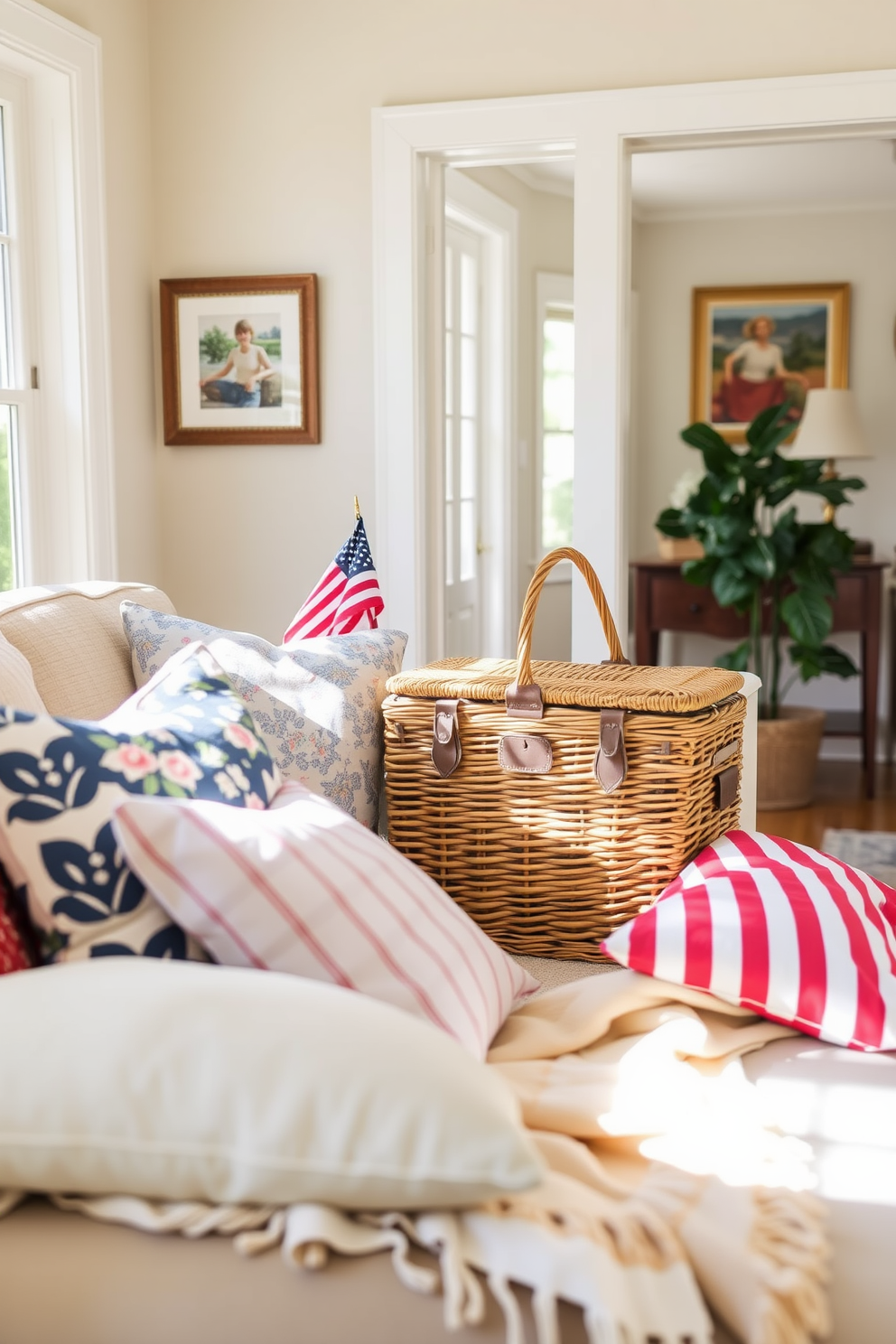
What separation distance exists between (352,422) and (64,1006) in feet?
8.39

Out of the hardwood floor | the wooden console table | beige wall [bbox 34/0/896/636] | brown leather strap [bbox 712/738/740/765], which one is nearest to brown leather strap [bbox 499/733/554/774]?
brown leather strap [bbox 712/738/740/765]

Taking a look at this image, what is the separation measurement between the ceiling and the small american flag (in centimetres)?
306

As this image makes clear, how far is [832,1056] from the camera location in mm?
1240

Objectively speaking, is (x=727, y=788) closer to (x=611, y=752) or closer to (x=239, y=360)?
(x=611, y=752)

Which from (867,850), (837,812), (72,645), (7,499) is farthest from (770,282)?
(72,645)

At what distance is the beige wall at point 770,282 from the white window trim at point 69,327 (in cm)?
350

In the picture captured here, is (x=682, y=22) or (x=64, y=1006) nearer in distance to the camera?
(x=64, y=1006)

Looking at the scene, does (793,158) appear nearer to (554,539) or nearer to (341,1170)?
(554,539)

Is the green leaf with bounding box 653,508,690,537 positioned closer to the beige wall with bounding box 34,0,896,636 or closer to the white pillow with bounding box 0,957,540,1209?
the beige wall with bounding box 34,0,896,636

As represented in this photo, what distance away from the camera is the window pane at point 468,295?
4895mm

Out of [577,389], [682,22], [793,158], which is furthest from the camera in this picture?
[793,158]

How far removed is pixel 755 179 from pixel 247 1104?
5422 millimetres

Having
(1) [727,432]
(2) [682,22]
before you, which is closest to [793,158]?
(1) [727,432]

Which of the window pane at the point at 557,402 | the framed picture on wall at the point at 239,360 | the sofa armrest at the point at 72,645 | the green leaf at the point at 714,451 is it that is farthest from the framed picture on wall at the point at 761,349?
the sofa armrest at the point at 72,645
